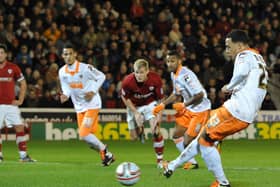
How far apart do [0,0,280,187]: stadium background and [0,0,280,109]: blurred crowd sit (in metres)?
0.03

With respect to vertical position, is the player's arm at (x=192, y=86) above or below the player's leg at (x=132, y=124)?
above

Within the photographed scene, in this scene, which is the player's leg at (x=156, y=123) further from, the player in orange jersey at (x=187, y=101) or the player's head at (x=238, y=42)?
the player's head at (x=238, y=42)

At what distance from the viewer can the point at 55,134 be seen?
67.8ft

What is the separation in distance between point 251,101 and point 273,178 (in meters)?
1.87

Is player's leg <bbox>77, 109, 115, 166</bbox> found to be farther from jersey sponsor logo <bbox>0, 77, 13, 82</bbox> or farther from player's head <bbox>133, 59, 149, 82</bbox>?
jersey sponsor logo <bbox>0, 77, 13, 82</bbox>

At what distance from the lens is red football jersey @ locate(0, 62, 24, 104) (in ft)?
46.1

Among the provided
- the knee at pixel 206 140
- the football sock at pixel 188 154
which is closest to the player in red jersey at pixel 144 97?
the football sock at pixel 188 154

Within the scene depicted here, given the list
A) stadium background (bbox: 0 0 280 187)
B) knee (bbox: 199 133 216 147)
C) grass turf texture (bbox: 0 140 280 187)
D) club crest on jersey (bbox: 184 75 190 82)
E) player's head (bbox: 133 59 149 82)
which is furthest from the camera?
stadium background (bbox: 0 0 280 187)

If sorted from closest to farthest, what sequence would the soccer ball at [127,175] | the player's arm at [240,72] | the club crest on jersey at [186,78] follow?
1. the player's arm at [240,72]
2. the soccer ball at [127,175]
3. the club crest on jersey at [186,78]

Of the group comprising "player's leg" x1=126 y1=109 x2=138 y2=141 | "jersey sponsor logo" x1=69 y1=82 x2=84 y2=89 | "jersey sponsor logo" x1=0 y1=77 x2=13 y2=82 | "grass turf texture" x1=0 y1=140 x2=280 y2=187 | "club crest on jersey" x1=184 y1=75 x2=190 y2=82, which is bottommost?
"grass turf texture" x1=0 y1=140 x2=280 y2=187

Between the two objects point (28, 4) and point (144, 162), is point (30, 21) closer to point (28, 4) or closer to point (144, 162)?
point (28, 4)

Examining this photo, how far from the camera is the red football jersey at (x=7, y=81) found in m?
14.1

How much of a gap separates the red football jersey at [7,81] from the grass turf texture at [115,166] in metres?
1.10

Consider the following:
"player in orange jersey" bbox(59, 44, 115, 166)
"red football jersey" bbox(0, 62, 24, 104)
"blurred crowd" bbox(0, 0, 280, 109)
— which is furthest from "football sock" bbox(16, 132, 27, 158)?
"blurred crowd" bbox(0, 0, 280, 109)
